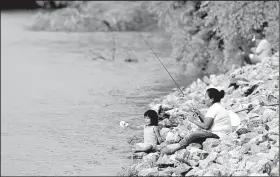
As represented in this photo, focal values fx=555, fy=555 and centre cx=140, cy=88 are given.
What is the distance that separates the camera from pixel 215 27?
524 inches

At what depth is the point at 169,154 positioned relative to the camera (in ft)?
22.9

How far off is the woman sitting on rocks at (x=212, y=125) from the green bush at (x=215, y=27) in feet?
18.8

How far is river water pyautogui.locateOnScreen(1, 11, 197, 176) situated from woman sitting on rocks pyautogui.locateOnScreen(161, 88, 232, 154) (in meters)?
0.80

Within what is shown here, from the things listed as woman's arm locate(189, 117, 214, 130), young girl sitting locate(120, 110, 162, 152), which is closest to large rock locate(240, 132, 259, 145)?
woman's arm locate(189, 117, 214, 130)

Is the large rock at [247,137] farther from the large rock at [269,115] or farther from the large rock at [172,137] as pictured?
the large rock at [172,137]

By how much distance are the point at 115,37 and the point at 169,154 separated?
44.2 feet

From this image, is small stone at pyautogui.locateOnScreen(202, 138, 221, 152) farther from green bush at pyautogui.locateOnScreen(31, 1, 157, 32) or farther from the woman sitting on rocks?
green bush at pyautogui.locateOnScreen(31, 1, 157, 32)

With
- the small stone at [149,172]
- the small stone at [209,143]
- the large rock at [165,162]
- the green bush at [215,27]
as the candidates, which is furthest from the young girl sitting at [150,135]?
the green bush at [215,27]

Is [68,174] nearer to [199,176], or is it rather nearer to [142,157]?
[142,157]

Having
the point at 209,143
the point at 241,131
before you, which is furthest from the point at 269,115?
the point at 209,143

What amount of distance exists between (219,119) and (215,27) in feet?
21.9

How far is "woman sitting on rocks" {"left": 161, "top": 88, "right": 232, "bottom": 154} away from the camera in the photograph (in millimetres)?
6918

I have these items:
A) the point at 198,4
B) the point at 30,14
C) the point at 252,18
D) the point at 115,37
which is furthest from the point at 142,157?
the point at 30,14

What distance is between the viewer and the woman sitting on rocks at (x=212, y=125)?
272 inches
